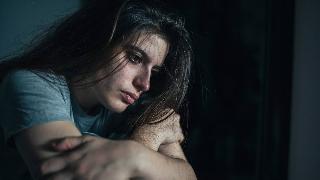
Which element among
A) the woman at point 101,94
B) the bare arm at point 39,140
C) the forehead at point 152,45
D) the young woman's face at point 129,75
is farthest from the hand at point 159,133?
the bare arm at point 39,140

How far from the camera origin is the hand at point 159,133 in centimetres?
122

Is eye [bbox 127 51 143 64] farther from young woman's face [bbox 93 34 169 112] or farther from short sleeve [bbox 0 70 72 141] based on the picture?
short sleeve [bbox 0 70 72 141]

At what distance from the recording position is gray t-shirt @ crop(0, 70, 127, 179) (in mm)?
939

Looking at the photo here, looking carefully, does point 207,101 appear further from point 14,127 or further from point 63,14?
point 14,127

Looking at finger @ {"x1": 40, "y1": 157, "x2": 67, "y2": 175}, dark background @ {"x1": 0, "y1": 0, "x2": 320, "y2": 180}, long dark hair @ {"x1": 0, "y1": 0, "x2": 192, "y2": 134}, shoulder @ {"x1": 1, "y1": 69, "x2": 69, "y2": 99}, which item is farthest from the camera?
dark background @ {"x1": 0, "y1": 0, "x2": 320, "y2": 180}

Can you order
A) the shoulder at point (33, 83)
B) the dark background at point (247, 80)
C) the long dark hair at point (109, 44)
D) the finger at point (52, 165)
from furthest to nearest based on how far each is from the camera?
the dark background at point (247, 80) < the long dark hair at point (109, 44) < the shoulder at point (33, 83) < the finger at point (52, 165)

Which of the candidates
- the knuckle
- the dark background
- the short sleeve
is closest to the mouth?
the short sleeve

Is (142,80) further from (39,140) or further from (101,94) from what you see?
(39,140)

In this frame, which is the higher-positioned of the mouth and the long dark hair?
the long dark hair

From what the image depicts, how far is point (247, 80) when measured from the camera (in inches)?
59.8

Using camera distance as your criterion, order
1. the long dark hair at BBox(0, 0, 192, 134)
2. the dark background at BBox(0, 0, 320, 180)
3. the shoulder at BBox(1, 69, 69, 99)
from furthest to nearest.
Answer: the dark background at BBox(0, 0, 320, 180) → the long dark hair at BBox(0, 0, 192, 134) → the shoulder at BBox(1, 69, 69, 99)

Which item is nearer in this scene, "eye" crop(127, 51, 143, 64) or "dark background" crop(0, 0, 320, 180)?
"eye" crop(127, 51, 143, 64)


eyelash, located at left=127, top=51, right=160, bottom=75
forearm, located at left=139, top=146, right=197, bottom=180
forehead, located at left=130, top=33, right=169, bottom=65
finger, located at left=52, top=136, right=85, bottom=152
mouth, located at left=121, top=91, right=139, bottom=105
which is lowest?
forearm, located at left=139, top=146, right=197, bottom=180

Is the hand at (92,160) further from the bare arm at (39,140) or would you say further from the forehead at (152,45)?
the forehead at (152,45)
